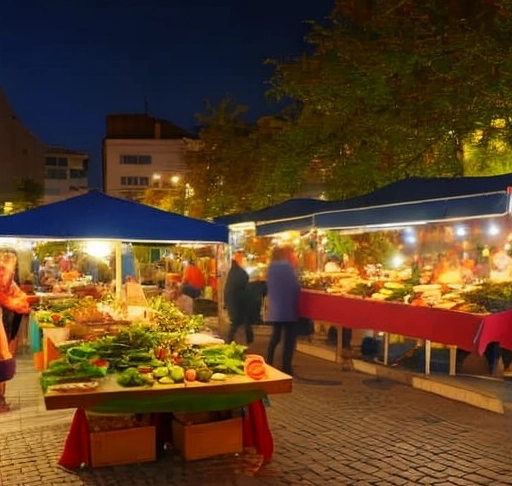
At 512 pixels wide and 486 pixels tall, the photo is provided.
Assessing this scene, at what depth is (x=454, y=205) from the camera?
27.8 feet

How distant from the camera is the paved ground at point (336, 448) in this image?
18.6 ft

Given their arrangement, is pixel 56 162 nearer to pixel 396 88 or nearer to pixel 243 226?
pixel 243 226

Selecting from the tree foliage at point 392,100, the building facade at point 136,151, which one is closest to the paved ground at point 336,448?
the tree foliage at point 392,100

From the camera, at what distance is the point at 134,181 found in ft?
228

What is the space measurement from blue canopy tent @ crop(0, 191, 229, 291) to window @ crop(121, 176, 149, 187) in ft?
201

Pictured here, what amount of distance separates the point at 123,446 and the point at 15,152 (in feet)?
192

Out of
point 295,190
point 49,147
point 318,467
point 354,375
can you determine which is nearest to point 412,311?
point 354,375

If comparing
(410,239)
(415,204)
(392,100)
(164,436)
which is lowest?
(164,436)

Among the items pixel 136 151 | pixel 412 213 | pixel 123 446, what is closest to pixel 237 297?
pixel 412 213

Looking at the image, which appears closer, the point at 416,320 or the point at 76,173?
the point at 416,320

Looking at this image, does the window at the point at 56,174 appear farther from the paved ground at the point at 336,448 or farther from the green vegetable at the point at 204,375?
the green vegetable at the point at 204,375

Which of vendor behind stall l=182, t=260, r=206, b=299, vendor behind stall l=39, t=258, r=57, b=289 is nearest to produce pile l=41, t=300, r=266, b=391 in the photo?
vendor behind stall l=182, t=260, r=206, b=299

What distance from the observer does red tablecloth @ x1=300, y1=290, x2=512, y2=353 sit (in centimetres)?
829

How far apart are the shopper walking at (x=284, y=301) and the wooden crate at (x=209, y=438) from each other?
12.1 feet
